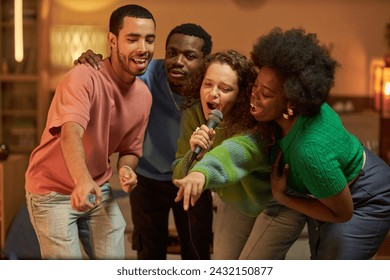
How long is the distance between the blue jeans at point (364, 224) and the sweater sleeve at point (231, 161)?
21cm

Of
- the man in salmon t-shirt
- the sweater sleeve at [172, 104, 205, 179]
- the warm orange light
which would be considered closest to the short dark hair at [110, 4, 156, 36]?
the man in salmon t-shirt

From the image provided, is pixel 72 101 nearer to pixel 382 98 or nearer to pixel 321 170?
pixel 321 170

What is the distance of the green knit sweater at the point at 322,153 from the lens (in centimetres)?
117

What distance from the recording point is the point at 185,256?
1387 millimetres

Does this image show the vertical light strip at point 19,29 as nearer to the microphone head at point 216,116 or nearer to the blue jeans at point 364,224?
the microphone head at point 216,116

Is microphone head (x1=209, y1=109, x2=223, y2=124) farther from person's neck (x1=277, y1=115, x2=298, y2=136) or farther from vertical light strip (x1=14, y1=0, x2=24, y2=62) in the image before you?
vertical light strip (x1=14, y1=0, x2=24, y2=62)

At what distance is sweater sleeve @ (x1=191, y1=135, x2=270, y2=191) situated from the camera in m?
1.15

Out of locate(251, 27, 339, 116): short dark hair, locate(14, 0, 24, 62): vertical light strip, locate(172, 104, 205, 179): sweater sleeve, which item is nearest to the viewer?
locate(251, 27, 339, 116): short dark hair

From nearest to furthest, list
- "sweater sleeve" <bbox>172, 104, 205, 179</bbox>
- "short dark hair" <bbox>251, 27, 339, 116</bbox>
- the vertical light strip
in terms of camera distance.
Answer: "short dark hair" <bbox>251, 27, 339, 116</bbox> < "sweater sleeve" <bbox>172, 104, 205, 179</bbox> < the vertical light strip

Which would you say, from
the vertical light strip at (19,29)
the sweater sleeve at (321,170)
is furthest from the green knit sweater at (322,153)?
the vertical light strip at (19,29)

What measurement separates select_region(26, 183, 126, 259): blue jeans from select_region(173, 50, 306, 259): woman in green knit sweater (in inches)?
6.5

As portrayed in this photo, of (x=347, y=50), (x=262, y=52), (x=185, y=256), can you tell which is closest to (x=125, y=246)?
(x=185, y=256)

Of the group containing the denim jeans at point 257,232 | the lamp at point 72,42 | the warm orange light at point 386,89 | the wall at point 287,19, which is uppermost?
the wall at point 287,19

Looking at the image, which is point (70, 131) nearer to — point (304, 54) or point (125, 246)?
point (125, 246)
